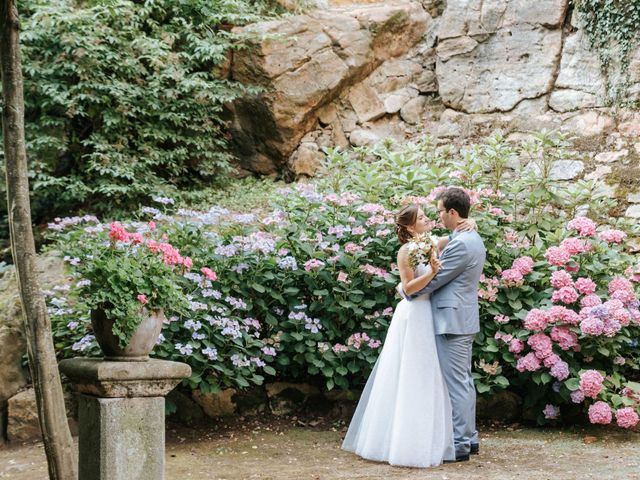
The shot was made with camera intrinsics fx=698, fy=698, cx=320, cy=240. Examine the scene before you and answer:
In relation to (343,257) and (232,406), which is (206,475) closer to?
(232,406)

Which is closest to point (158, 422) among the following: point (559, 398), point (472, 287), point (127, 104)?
point (472, 287)

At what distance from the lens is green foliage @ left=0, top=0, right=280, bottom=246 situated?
944 centimetres

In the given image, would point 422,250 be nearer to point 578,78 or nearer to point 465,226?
point 465,226

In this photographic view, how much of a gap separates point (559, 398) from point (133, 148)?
22.7ft

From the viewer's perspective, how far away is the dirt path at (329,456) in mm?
4348

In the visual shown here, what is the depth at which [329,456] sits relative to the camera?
4898 mm

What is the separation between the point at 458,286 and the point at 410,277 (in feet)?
1.07

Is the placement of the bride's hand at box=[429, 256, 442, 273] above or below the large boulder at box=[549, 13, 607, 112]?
below

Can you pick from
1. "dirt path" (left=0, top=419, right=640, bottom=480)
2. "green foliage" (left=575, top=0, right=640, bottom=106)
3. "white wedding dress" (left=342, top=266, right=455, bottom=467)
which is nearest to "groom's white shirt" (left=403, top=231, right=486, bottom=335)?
"white wedding dress" (left=342, top=266, right=455, bottom=467)

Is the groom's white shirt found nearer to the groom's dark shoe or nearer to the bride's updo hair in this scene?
the bride's updo hair

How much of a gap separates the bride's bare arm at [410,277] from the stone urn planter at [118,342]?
1816 millimetres

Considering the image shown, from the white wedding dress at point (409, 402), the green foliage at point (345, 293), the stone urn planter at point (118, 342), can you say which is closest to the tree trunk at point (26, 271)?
the stone urn planter at point (118, 342)

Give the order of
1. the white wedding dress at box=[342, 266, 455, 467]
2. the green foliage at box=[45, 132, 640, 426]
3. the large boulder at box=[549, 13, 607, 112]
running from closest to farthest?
Result: the white wedding dress at box=[342, 266, 455, 467]
the green foliage at box=[45, 132, 640, 426]
the large boulder at box=[549, 13, 607, 112]

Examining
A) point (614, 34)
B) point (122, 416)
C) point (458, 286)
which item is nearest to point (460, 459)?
point (458, 286)
